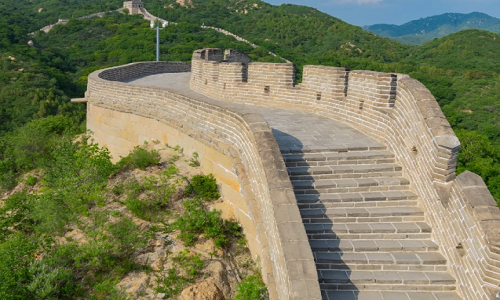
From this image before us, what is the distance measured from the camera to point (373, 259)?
4348mm

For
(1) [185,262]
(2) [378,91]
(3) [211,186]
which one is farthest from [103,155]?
(2) [378,91]

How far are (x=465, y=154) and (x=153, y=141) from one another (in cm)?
2029

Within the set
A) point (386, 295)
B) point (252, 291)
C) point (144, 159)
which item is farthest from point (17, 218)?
point (386, 295)

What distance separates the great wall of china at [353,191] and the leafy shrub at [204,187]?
160 millimetres

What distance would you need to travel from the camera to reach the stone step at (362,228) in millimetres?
4659

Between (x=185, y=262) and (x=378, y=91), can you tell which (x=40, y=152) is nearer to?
(x=185, y=262)

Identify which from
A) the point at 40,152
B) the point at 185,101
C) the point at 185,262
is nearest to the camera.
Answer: the point at 185,262

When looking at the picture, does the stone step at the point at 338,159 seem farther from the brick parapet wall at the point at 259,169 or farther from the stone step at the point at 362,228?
the stone step at the point at 362,228

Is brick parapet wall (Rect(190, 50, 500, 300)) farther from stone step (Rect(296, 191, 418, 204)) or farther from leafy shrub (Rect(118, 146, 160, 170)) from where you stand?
leafy shrub (Rect(118, 146, 160, 170))

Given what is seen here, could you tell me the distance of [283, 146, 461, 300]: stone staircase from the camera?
4148 millimetres

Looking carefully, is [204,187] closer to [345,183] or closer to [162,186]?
[162,186]

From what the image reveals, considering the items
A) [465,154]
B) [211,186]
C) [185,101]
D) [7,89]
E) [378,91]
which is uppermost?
[378,91]

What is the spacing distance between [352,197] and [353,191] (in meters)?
0.17

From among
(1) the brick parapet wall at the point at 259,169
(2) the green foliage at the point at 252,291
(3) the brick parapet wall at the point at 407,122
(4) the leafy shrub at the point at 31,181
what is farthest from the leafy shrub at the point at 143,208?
(4) the leafy shrub at the point at 31,181
